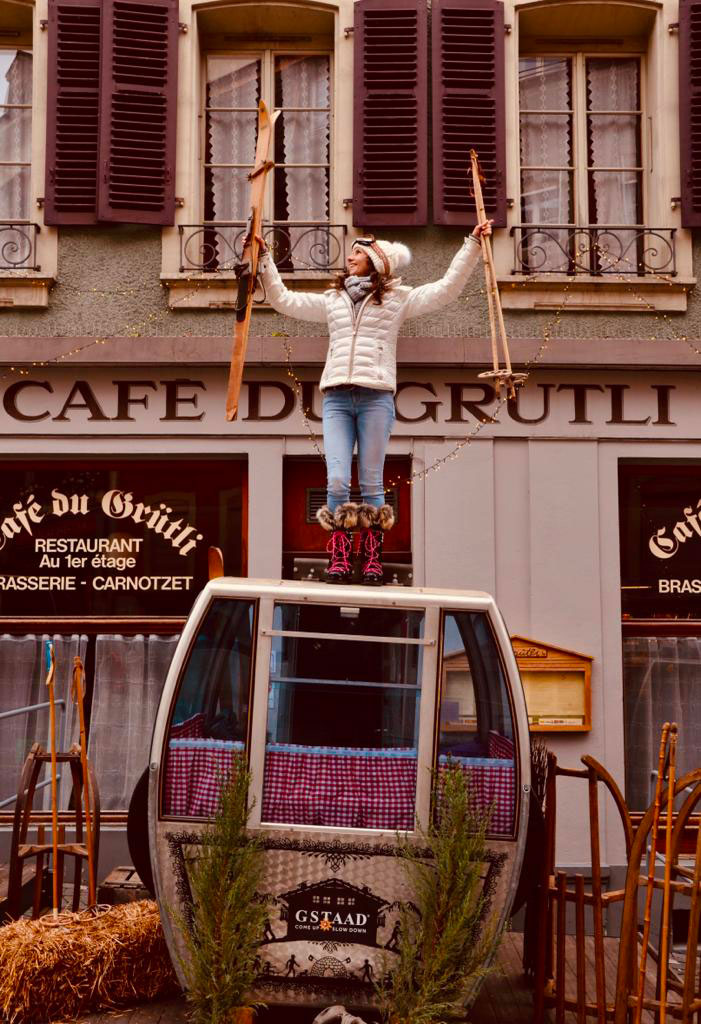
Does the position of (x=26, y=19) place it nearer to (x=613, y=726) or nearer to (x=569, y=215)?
(x=569, y=215)

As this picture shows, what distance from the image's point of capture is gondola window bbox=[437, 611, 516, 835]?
571 cm

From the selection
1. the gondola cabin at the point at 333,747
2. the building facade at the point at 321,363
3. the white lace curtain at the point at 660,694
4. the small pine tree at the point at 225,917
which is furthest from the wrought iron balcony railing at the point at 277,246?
the small pine tree at the point at 225,917

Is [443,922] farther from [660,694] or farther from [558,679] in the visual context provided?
[660,694]

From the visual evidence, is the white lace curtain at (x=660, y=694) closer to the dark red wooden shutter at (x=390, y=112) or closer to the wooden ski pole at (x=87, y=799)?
the dark red wooden shutter at (x=390, y=112)

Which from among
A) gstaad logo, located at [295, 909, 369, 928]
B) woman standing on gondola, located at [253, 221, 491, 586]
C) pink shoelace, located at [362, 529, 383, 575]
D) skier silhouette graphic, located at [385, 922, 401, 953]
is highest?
woman standing on gondola, located at [253, 221, 491, 586]

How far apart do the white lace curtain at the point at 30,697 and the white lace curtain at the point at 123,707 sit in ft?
0.63

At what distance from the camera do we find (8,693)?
916cm

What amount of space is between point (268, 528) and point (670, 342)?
3430 mm

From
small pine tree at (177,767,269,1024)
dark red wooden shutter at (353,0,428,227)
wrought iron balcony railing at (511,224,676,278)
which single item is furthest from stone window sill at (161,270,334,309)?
small pine tree at (177,767,269,1024)

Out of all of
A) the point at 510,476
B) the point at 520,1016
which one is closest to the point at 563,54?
the point at 510,476

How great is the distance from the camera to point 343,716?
5.86 m

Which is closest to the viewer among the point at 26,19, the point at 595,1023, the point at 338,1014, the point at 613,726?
the point at 338,1014

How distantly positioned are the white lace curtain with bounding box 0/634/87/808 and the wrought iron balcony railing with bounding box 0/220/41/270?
9.61ft

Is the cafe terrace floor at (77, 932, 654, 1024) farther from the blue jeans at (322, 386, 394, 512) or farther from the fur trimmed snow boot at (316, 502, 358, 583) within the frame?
the blue jeans at (322, 386, 394, 512)
